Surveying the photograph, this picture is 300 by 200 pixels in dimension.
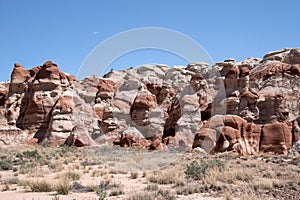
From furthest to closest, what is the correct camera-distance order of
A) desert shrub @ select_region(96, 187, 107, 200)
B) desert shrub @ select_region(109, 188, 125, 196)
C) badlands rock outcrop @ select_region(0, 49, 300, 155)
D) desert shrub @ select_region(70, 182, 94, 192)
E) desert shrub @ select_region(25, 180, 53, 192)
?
1. badlands rock outcrop @ select_region(0, 49, 300, 155)
2. desert shrub @ select_region(70, 182, 94, 192)
3. desert shrub @ select_region(25, 180, 53, 192)
4. desert shrub @ select_region(109, 188, 125, 196)
5. desert shrub @ select_region(96, 187, 107, 200)

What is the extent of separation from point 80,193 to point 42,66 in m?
36.4

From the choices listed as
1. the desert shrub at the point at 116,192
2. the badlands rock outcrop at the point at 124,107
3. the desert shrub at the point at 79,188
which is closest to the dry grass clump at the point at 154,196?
the desert shrub at the point at 116,192

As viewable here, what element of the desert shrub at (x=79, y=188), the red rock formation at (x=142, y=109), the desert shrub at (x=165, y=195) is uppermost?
the red rock formation at (x=142, y=109)

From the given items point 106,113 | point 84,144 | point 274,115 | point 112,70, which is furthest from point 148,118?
point 112,70

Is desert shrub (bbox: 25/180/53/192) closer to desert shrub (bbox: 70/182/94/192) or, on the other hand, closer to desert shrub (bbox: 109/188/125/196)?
desert shrub (bbox: 70/182/94/192)

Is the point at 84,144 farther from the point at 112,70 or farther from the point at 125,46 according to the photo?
the point at 112,70

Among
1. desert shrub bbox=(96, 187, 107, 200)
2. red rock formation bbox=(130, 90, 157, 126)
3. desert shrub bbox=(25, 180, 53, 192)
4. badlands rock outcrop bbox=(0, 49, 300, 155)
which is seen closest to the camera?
desert shrub bbox=(96, 187, 107, 200)

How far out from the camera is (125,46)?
80.9 feet

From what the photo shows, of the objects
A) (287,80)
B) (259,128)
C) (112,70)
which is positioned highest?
(112,70)

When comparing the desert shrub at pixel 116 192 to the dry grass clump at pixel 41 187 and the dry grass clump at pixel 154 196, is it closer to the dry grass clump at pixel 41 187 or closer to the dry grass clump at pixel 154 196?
the dry grass clump at pixel 154 196

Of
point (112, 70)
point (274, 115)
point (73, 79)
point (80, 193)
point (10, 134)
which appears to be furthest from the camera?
point (112, 70)

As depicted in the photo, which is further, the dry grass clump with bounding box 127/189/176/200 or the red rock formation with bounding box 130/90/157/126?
the red rock formation with bounding box 130/90/157/126

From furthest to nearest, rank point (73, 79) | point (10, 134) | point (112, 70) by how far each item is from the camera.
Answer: point (112, 70)
point (73, 79)
point (10, 134)

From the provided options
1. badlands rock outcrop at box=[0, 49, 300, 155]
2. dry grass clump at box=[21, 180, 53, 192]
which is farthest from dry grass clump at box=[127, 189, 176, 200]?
badlands rock outcrop at box=[0, 49, 300, 155]
